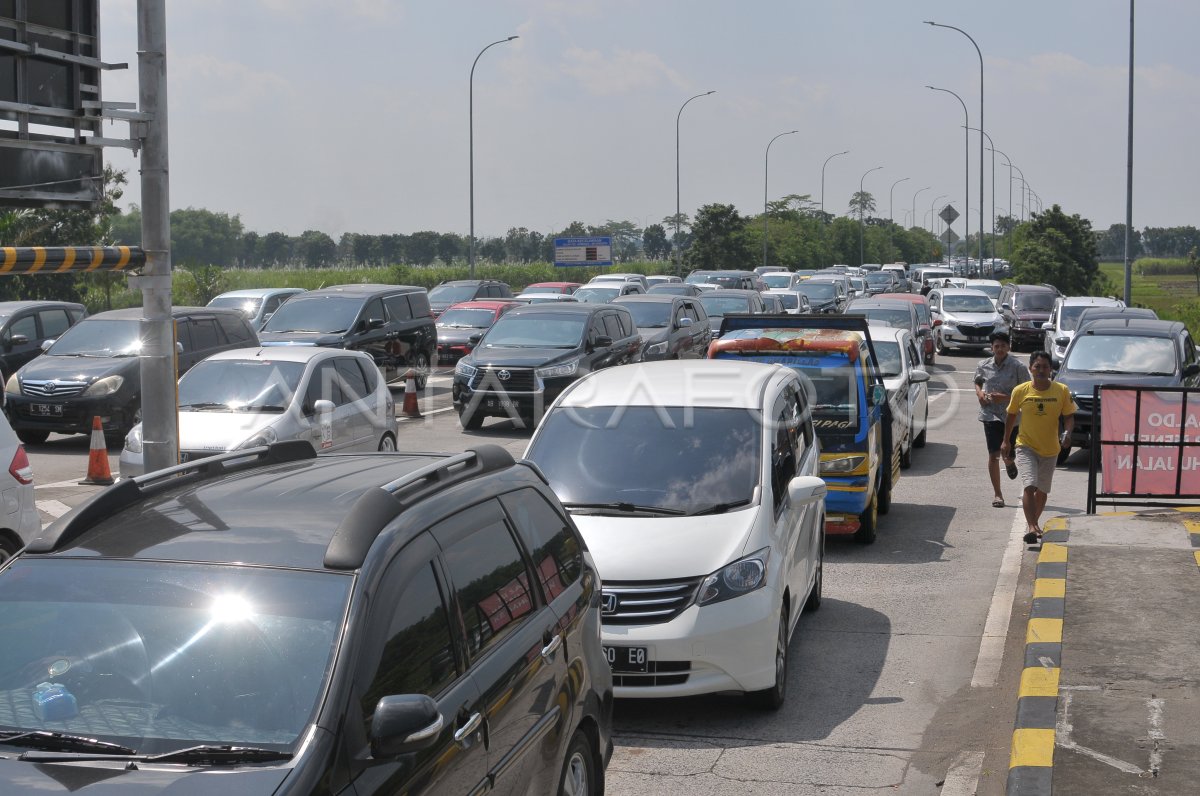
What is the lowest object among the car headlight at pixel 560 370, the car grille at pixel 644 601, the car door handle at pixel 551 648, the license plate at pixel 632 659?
the license plate at pixel 632 659

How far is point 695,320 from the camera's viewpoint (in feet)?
88.1

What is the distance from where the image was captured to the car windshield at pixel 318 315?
22.6m

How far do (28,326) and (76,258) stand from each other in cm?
1217

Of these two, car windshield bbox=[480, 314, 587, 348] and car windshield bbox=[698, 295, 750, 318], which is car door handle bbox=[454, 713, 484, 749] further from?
car windshield bbox=[698, 295, 750, 318]

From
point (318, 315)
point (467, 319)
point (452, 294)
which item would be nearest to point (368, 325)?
point (318, 315)

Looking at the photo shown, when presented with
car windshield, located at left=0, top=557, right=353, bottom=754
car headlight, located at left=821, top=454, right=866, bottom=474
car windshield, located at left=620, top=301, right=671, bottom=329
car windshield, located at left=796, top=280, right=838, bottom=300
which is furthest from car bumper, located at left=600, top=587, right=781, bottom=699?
car windshield, located at left=796, top=280, right=838, bottom=300

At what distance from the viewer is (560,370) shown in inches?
779

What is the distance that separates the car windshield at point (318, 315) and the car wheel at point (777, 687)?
1603cm

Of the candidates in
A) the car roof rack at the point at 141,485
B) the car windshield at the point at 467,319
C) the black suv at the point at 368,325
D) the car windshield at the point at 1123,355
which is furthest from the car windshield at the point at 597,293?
the car roof rack at the point at 141,485

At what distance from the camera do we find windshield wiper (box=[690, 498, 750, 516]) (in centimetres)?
777

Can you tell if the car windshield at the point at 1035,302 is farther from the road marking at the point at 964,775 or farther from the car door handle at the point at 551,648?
the car door handle at the point at 551,648

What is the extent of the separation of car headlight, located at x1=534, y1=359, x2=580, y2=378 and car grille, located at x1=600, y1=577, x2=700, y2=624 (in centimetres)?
1256

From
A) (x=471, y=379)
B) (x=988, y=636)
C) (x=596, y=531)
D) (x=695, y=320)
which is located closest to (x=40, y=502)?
(x=471, y=379)

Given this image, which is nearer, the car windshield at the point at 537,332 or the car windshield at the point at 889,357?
the car windshield at the point at 889,357
